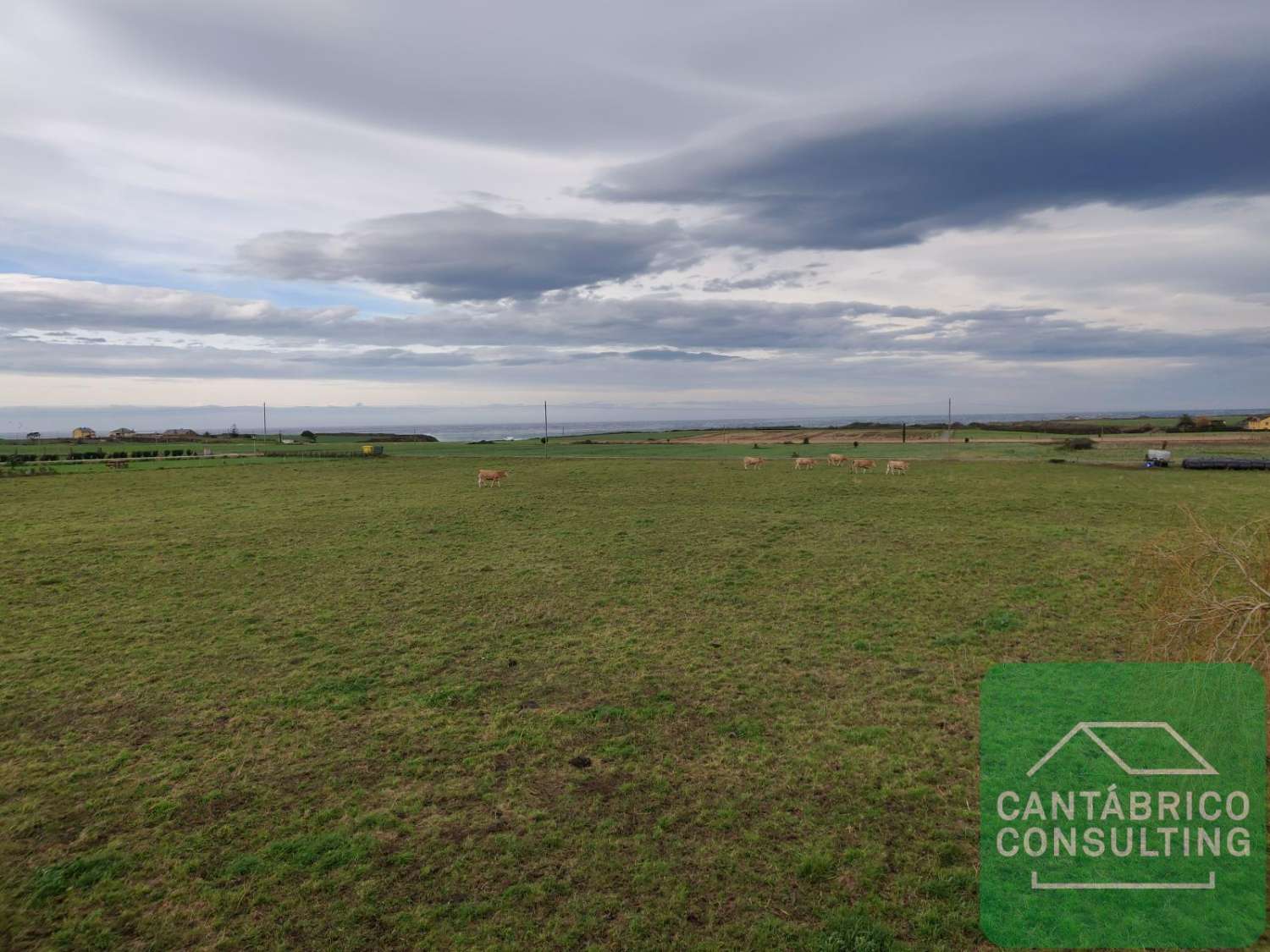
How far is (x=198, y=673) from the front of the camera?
936 centimetres

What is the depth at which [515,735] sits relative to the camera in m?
7.45

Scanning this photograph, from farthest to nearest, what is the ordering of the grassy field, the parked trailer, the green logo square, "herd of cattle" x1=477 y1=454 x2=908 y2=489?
the parked trailer
"herd of cattle" x1=477 y1=454 x2=908 y2=489
the grassy field
the green logo square

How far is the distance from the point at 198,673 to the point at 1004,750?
35.1 ft

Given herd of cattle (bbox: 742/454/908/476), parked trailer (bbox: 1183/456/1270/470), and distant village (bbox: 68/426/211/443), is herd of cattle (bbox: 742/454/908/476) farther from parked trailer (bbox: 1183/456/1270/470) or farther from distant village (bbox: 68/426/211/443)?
distant village (bbox: 68/426/211/443)

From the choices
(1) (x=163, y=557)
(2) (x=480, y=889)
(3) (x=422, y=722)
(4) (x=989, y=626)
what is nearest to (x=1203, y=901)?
(2) (x=480, y=889)

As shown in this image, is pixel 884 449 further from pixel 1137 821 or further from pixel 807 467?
pixel 1137 821

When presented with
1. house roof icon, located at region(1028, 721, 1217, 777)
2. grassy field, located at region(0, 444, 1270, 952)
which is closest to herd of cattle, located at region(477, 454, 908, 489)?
grassy field, located at region(0, 444, 1270, 952)

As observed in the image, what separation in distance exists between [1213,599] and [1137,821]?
241 centimetres

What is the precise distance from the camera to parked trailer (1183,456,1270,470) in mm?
39156

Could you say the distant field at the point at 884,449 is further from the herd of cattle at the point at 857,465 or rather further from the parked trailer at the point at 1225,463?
the herd of cattle at the point at 857,465

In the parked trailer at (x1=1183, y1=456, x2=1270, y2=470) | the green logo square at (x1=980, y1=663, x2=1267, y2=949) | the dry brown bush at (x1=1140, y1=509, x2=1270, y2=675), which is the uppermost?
the dry brown bush at (x1=1140, y1=509, x2=1270, y2=675)

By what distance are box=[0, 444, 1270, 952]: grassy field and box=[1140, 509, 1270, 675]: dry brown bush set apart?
0.38 m

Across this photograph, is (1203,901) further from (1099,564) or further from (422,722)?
(1099,564)

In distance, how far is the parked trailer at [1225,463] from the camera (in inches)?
1542
